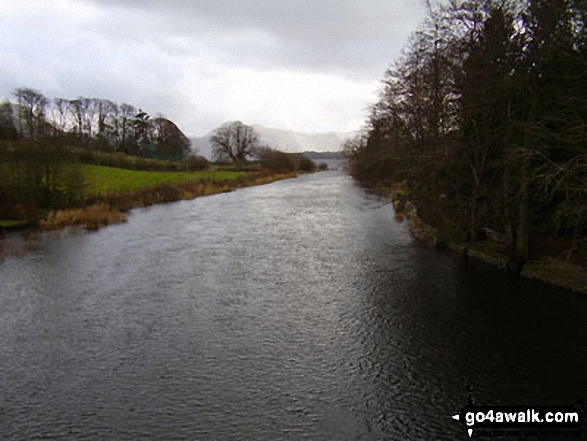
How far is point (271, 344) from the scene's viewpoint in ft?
31.6

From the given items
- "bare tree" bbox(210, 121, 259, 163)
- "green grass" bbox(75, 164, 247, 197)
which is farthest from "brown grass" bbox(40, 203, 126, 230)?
"bare tree" bbox(210, 121, 259, 163)

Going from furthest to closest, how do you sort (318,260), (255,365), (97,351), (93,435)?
(318,260), (97,351), (255,365), (93,435)

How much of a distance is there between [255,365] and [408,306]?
16.2 ft

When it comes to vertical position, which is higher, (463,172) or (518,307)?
(463,172)

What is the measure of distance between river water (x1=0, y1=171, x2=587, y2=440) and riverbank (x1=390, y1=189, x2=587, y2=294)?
0.50 meters

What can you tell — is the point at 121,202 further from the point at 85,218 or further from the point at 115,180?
the point at 115,180

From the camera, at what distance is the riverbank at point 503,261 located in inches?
510

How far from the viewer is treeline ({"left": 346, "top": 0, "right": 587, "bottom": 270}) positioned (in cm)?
1230

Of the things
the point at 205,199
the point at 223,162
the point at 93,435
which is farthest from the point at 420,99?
the point at 223,162

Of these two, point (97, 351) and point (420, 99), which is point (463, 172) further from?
point (97, 351)

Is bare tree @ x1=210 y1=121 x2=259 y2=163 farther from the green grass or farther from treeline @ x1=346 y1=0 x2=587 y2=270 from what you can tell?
treeline @ x1=346 y1=0 x2=587 y2=270

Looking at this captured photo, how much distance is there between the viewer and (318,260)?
54.8 ft

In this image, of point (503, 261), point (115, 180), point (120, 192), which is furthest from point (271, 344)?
point (115, 180)
